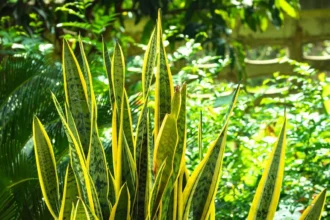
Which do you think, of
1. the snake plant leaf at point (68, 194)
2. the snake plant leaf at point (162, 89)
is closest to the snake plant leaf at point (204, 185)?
the snake plant leaf at point (162, 89)

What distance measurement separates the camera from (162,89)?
4.18 feet

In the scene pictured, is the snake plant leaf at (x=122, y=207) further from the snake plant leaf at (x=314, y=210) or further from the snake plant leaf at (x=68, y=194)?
the snake plant leaf at (x=314, y=210)

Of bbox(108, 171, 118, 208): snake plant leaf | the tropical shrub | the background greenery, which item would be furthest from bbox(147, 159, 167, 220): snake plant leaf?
the background greenery

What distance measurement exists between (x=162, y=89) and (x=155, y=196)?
0.21m

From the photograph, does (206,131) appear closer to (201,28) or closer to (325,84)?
(325,84)

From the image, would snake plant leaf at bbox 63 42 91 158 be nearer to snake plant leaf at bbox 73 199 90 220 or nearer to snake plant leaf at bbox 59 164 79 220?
snake plant leaf at bbox 59 164 79 220

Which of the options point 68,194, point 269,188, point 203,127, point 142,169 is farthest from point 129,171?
point 203,127

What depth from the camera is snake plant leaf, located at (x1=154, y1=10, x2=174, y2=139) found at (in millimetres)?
1253

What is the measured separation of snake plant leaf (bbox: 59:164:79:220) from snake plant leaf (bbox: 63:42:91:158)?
0.20 ft

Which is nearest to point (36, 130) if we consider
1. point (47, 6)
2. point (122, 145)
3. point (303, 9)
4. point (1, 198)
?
point (122, 145)

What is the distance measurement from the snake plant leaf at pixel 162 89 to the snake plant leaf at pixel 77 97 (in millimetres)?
137

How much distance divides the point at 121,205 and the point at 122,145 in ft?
0.40

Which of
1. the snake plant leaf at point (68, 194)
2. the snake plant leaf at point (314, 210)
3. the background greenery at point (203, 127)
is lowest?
the background greenery at point (203, 127)

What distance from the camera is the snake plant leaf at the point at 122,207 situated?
116 cm
